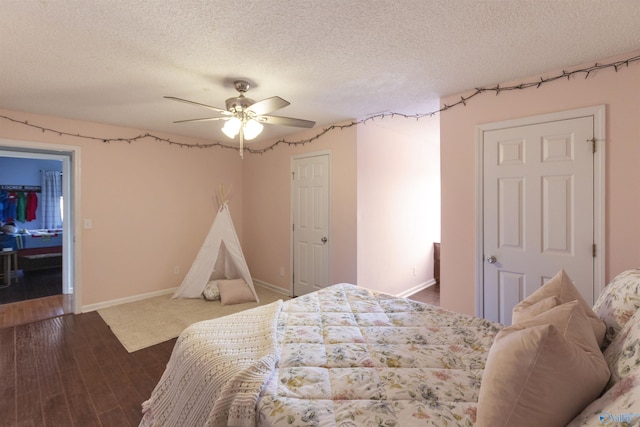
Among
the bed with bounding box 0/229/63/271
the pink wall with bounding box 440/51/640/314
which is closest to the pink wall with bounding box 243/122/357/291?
the pink wall with bounding box 440/51/640/314

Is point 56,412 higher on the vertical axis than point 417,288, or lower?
lower

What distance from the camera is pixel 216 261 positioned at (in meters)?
4.34

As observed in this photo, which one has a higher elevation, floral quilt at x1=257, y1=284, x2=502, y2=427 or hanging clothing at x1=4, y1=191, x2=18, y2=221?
hanging clothing at x1=4, y1=191, x2=18, y2=221

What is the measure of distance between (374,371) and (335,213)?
2.73 metres

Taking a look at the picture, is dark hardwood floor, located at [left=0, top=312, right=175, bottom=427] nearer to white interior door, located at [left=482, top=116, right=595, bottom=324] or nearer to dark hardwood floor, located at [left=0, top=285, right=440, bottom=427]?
dark hardwood floor, located at [left=0, top=285, right=440, bottom=427]

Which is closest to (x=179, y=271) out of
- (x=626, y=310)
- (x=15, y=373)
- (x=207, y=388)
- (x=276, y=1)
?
(x=15, y=373)

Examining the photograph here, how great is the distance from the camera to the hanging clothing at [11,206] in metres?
6.53

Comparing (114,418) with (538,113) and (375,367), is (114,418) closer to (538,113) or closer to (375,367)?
(375,367)

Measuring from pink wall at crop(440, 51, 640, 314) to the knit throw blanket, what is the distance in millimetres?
1883

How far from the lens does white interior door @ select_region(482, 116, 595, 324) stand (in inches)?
88.0

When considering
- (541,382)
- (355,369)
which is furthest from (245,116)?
(541,382)

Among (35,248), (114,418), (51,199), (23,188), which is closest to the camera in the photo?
(114,418)

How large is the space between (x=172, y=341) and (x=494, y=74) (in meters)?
3.72

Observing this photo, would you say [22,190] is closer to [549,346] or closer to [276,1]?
[276,1]
